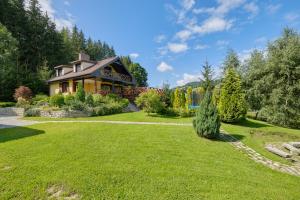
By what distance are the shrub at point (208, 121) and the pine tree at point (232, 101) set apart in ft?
13.4

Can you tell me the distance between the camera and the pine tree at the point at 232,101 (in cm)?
Result: 1141

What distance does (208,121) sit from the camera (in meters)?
7.83

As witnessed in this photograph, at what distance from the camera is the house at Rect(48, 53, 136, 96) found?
21.5m

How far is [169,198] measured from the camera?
358cm

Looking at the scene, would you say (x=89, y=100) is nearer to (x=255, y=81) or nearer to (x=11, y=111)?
(x=11, y=111)

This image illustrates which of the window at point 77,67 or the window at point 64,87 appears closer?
the window at point 77,67

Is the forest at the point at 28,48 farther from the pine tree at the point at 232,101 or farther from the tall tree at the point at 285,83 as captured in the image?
the tall tree at the point at 285,83

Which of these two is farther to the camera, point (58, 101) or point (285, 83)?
point (58, 101)

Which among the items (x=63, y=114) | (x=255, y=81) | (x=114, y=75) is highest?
(x=114, y=75)

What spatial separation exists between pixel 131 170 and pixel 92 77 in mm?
18238

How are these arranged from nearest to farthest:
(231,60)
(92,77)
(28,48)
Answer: (92,77)
(231,60)
(28,48)

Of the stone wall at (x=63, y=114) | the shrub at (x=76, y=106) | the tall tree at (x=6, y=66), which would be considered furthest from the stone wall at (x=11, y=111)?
the tall tree at (x=6, y=66)

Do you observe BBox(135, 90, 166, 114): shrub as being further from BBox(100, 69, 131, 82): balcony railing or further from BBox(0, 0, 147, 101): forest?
BBox(0, 0, 147, 101): forest

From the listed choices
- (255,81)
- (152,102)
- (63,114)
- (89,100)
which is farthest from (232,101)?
(63,114)
